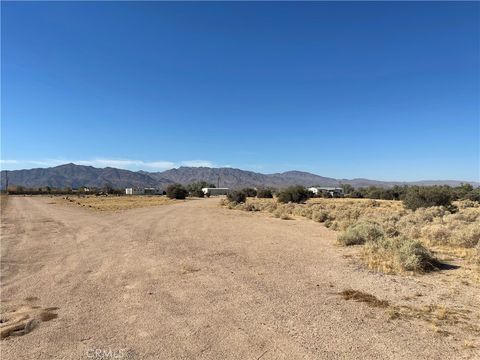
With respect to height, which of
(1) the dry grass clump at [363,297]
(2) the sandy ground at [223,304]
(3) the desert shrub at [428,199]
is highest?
(3) the desert shrub at [428,199]

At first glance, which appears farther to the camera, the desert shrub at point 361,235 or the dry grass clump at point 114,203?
the dry grass clump at point 114,203

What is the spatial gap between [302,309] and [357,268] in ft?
14.9

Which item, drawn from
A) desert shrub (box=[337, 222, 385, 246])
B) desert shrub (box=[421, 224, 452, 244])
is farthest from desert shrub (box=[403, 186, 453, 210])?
desert shrub (box=[337, 222, 385, 246])

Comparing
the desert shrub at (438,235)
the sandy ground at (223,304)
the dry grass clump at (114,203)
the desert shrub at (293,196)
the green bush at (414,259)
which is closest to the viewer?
the sandy ground at (223,304)

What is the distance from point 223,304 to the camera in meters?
8.70

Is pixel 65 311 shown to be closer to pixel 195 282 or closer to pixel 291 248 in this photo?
pixel 195 282

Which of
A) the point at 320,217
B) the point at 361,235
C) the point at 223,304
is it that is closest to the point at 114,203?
the point at 320,217

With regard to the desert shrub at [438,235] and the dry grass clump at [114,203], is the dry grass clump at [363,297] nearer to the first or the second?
the desert shrub at [438,235]

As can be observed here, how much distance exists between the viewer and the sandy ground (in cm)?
637

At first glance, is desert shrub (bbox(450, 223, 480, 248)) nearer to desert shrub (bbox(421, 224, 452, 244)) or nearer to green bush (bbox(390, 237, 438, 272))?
desert shrub (bbox(421, 224, 452, 244))

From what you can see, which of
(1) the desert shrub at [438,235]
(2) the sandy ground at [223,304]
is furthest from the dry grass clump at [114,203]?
(1) the desert shrub at [438,235]

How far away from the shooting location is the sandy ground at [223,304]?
6367mm

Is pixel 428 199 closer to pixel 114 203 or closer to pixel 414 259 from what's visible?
pixel 414 259

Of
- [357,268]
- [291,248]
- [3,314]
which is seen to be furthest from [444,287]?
[3,314]
